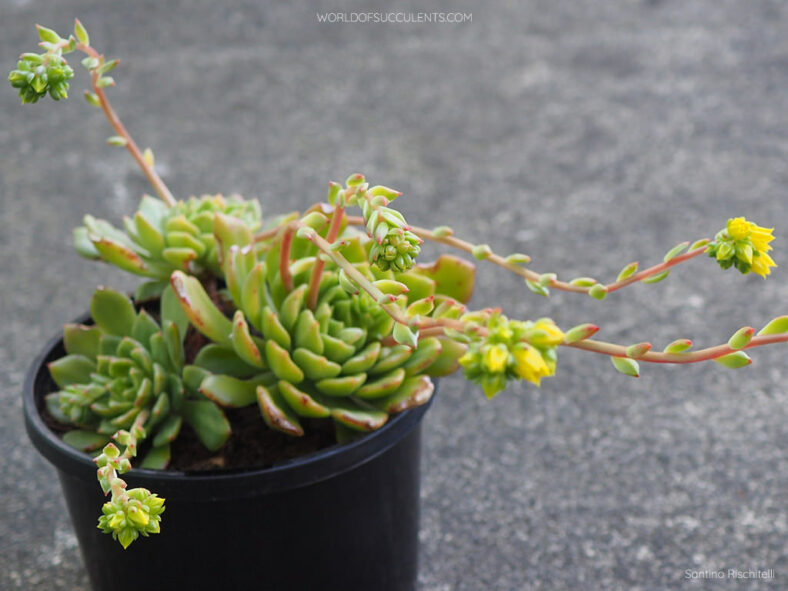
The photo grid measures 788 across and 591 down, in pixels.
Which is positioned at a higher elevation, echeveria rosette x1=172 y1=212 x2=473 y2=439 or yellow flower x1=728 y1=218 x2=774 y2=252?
yellow flower x1=728 y1=218 x2=774 y2=252

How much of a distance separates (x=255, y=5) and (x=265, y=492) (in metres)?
2.71

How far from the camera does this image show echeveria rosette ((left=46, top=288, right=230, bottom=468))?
0.94 m

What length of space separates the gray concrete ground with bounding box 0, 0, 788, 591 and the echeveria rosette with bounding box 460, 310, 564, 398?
73cm

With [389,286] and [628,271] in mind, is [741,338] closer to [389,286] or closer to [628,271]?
[628,271]

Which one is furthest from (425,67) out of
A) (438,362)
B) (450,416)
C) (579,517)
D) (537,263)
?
(438,362)

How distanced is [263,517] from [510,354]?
0.40 metres

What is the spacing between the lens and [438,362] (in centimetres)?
97

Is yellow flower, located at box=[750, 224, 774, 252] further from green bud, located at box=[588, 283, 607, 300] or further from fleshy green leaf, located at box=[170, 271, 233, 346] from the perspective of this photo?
fleshy green leaf, located at box=[170, 271, 233, 346]

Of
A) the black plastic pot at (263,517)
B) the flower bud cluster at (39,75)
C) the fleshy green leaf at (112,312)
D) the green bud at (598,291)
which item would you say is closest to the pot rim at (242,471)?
the black plastic pot at (263,517)

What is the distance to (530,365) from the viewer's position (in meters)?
0.63

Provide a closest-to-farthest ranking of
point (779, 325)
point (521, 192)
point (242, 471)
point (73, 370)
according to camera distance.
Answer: point (779, 325)
point (242, 471)
point (73, 370)
point (521, 192)

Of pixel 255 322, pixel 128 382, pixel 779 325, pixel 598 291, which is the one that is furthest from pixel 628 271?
pixel 128 382

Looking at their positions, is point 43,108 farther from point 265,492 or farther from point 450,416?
point 265,492

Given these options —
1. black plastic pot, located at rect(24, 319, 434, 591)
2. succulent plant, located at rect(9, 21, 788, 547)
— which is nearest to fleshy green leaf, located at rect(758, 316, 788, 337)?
succulent plant, located at rect(9, 21, 788, 547)
